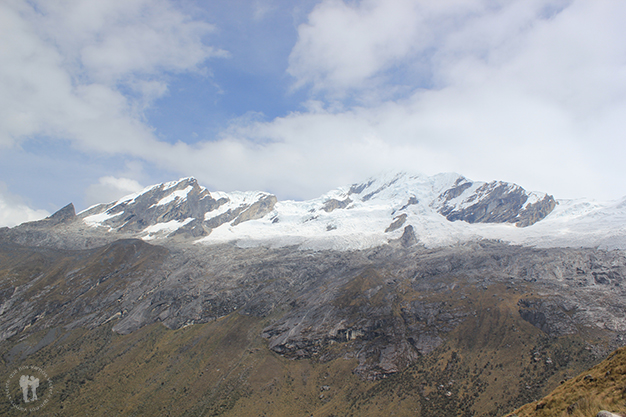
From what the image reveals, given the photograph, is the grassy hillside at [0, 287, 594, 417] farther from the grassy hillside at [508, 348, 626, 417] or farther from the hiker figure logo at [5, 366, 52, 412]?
the grassy hillside at [508, 348, 626, 417]

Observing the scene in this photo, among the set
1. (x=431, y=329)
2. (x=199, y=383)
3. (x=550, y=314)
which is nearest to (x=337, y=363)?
(x=431, y=329)

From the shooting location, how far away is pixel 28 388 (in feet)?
545

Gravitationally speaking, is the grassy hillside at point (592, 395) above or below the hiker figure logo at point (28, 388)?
above

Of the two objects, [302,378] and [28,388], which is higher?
[28,388]

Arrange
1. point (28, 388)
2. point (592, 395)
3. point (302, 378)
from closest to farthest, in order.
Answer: point (592, 395) < point (28, 388) < point (302, 378)

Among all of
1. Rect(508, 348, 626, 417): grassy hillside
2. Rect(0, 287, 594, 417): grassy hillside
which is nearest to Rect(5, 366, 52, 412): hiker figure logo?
Answer: Rect(0, 287, 594, 417): grassy hillside

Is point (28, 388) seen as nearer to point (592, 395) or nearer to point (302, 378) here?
point (302, 378)

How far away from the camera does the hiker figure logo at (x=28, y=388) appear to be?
152 metres

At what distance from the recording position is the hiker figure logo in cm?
15200

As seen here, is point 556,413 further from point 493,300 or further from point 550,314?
point 493,300

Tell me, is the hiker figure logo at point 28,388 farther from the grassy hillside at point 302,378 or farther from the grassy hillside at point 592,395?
the grassy hillside at point 592,395

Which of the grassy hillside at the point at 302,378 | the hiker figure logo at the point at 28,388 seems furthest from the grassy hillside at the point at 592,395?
the hiker figure logo at the point at 28,388

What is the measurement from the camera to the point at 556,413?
127 feet

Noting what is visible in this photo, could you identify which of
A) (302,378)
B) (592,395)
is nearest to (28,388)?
(302,378)
